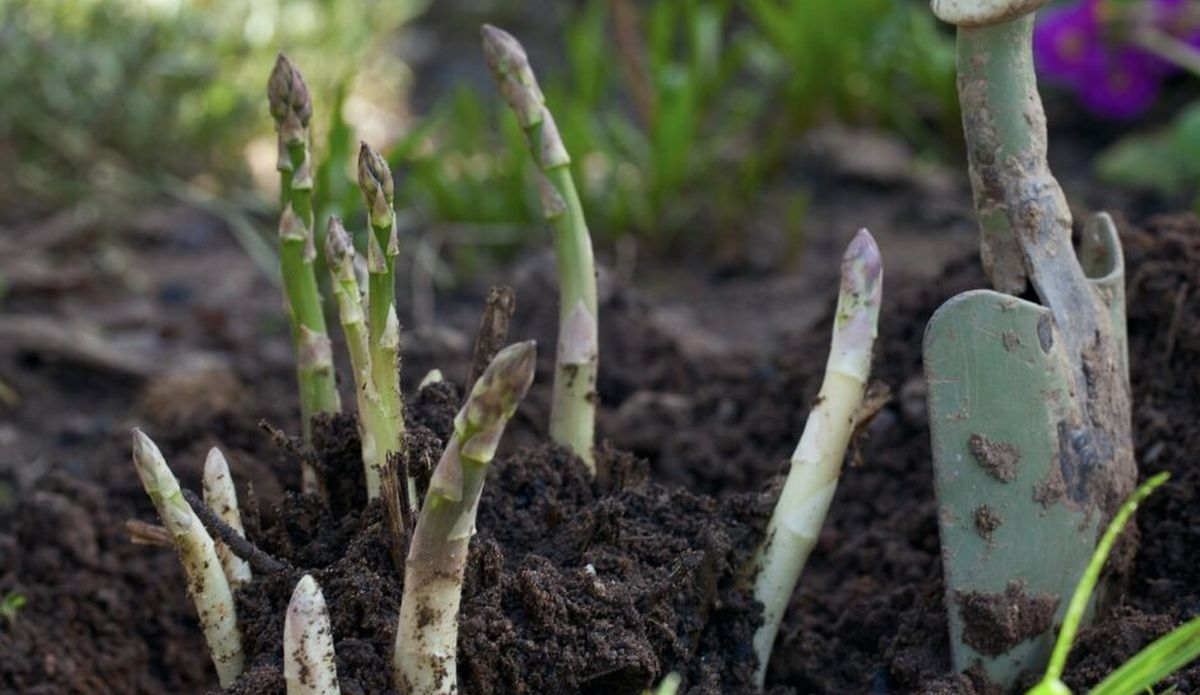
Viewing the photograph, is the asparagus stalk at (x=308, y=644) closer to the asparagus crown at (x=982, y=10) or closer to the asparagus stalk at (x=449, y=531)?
the asparagus stalk at (x=449, y=531)

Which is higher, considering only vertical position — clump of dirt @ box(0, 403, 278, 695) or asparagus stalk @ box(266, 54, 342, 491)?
asparagus stalk @ box(266, 54, 342, 491)

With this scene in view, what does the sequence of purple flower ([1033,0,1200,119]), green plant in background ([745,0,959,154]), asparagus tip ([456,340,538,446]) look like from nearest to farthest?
asparagus tip ([456,340,538,446])
purple flower ([1033,0,1200,119])
green plant in background ([745,0,959,154])

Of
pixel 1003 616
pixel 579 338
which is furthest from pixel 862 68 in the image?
pixel 1003 616

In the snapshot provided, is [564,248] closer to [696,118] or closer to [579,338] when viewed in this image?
[579,338]

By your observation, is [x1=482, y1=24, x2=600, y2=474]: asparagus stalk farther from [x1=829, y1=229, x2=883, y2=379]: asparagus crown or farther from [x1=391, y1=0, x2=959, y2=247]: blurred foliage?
[x1=391, y1=0, x2=959, y2=247]: blurred foliage

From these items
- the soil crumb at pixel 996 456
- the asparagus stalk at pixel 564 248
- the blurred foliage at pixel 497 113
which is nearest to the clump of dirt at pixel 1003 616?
the soil crumb at pixel 996 456

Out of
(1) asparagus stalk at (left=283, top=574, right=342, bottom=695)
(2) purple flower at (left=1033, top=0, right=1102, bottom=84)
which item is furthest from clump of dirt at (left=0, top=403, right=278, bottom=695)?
(2) purple flower at (left=1033, top=0, right=1102, bottom=84)
